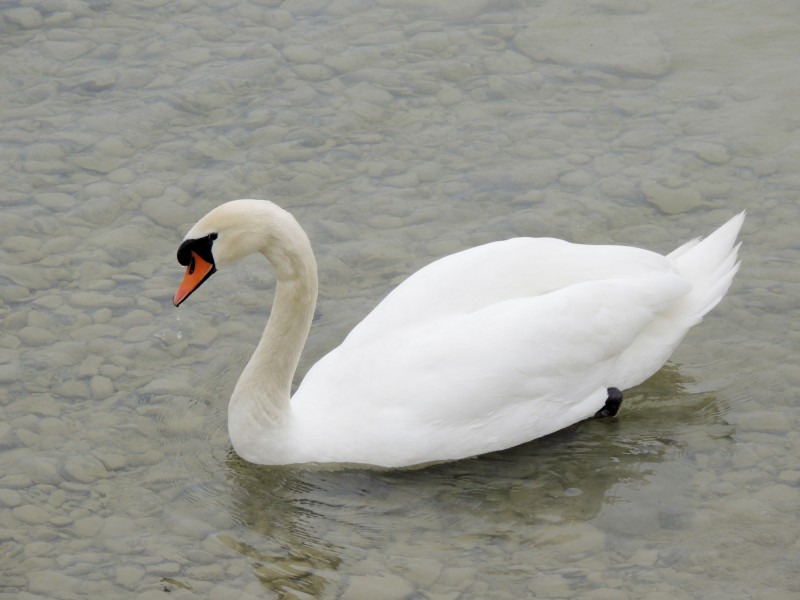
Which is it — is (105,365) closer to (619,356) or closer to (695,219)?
(619,356)

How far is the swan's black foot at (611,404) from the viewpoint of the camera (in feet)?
22.0

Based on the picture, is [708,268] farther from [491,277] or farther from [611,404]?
[491,277]

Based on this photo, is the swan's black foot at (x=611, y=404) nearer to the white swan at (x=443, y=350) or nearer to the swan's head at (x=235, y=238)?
the white swan at (x=443, y=350)

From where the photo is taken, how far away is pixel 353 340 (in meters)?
6.69

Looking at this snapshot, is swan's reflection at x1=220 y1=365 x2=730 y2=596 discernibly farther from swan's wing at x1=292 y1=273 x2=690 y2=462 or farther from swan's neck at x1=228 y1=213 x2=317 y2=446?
swan's neck at x1=228 y1=213 x2=317 y2=446

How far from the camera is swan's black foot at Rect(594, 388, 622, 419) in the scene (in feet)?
22.0

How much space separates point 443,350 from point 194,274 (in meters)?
1.26

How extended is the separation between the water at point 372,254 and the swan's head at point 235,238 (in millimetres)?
1073

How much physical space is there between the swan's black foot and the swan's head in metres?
1.78

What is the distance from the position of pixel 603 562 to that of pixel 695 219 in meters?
3.09

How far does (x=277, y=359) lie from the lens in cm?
645

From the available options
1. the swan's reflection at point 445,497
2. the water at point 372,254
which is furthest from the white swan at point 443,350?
the water at point 372,254

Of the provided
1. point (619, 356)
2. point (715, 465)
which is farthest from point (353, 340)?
point (715, 465)

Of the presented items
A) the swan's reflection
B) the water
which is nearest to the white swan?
the swan's reflection
